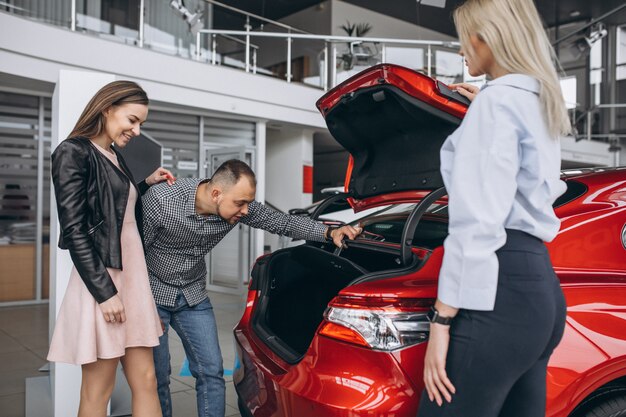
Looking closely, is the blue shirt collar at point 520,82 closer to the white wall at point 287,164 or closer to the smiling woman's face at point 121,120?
the smiling woman's face at point 121,120

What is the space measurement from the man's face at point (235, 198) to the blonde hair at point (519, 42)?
3.97ft

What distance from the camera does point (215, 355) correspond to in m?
2.51

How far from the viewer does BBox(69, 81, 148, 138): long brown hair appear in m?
1.98

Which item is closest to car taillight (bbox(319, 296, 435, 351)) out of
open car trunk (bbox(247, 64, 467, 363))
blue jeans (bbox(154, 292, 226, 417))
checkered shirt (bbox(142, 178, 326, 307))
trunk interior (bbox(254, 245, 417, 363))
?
open car trunk (bbox(247, 64, 467, 363))

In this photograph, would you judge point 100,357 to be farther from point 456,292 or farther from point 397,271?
point 456,292

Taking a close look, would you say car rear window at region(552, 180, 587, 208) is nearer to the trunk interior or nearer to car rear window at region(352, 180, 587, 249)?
car rear window at region(352, 180, 587, 249)

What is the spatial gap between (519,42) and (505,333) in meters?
0.66

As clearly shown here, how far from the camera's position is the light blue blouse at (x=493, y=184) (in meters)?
1.20

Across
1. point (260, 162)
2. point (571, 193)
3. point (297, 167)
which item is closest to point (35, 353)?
point (571, 193)

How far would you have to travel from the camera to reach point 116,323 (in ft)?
6.37

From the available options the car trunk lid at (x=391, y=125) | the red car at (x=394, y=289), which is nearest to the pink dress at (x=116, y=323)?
the red car at (x=394, y=289)

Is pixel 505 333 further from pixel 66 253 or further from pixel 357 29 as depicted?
pixel 357 29

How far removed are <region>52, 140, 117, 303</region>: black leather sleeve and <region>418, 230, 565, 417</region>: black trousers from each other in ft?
3.92

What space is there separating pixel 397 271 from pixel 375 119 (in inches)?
32.4
